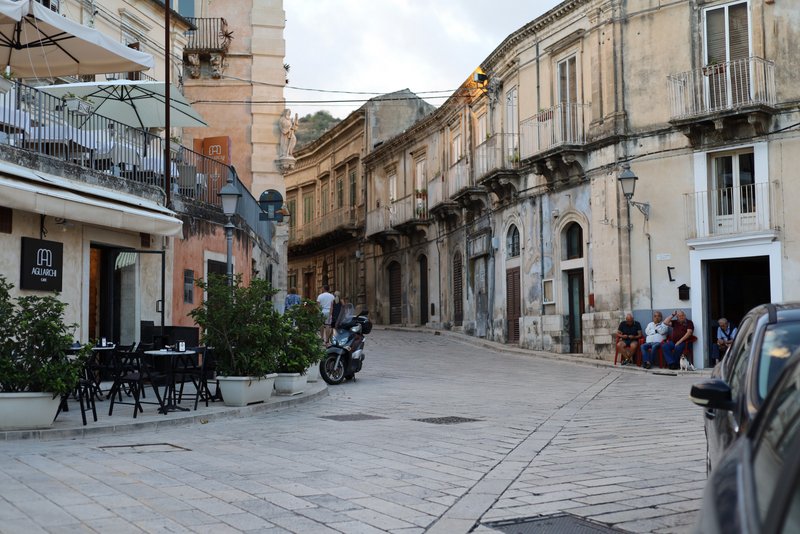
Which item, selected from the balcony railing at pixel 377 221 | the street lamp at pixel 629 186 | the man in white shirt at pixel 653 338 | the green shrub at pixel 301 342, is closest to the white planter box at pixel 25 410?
the green shrub at pixel 301 342

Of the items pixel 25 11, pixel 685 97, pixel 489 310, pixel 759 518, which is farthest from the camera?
pixel 489 310

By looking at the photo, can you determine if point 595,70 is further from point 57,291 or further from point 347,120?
point 347,120

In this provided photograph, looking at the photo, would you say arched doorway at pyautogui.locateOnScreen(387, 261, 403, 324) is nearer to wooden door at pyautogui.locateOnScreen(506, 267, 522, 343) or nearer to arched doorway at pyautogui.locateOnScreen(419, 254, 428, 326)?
arched doorway at pyautogui.locateOnScreen(419, 254, 428, 326)

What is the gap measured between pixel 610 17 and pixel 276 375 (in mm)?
14753

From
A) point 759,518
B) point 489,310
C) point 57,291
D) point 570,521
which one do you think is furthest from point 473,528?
point 489,310

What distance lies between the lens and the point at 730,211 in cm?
2159

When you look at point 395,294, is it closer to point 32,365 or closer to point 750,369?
point 32,365

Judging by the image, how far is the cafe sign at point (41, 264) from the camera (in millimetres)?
13453

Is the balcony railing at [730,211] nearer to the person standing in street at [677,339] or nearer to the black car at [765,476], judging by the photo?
the person standing in street at [677,339]

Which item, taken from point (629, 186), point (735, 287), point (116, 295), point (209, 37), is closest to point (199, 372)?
point (116, 295)

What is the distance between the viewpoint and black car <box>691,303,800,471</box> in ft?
14.5

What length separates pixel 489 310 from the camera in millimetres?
31359

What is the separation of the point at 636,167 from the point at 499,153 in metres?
6.65

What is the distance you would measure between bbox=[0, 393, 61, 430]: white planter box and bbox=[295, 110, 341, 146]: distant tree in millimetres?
74685
